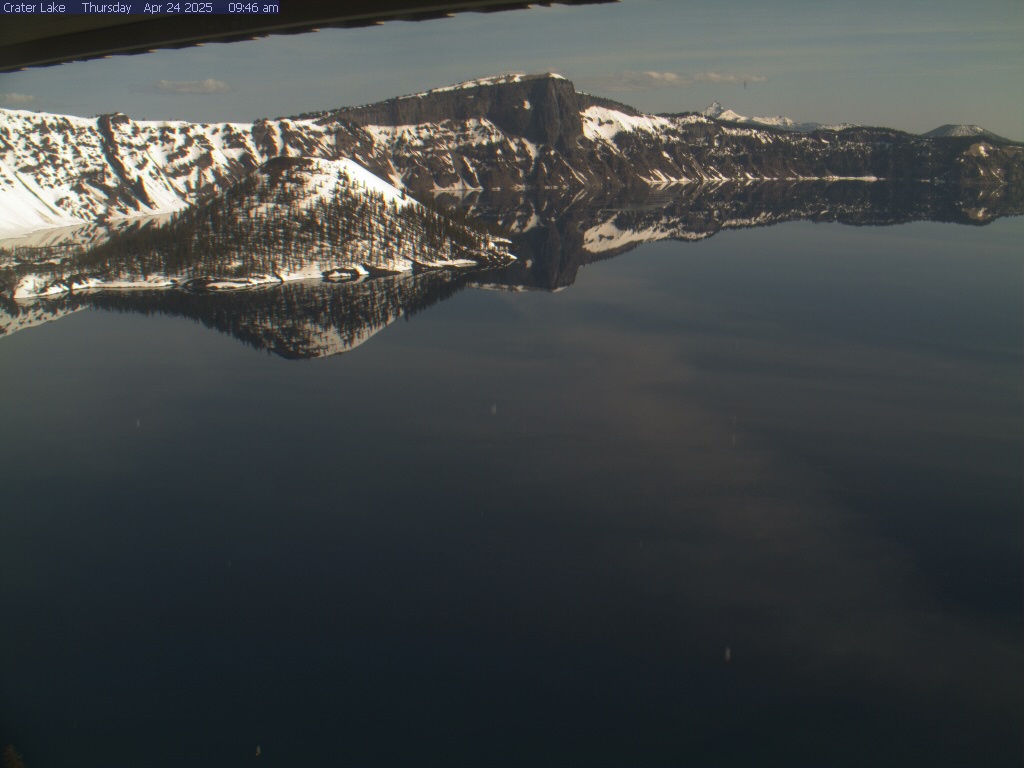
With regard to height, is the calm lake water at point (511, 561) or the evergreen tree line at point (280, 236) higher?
the evergreen tree line at point (280, 236)

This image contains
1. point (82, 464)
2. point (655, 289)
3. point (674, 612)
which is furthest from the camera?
point (655, 289)

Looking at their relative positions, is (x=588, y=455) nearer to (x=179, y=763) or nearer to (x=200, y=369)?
(x=179, y=763)

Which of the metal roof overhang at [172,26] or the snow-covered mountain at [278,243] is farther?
the snow-covered mountain at [278,243]

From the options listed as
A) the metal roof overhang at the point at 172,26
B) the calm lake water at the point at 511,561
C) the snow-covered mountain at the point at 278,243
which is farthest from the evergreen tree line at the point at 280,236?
the metal roof overhang at the point at 172,26

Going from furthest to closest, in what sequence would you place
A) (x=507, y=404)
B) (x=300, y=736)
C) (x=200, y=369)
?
1. (x=200, y=369)
2. (x=507, y=404)
3. (x=300, y=736)

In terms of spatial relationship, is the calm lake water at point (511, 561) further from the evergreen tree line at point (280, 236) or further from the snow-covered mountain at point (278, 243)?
the evergreen tree line at point (280, 236)

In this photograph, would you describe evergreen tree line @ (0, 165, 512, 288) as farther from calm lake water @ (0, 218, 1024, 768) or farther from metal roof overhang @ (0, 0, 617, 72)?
metal roof overhang @ (0, 0, 617, 72)

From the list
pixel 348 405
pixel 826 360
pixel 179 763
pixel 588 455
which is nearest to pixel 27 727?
pixel 179 763

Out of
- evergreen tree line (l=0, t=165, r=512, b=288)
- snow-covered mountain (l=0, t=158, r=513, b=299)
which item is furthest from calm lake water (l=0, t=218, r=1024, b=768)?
evergreen tree line (l=0, t=165, r=512, b=288)

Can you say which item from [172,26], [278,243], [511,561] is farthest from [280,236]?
[172,26]
